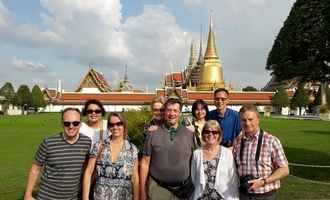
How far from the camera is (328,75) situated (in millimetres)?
12320

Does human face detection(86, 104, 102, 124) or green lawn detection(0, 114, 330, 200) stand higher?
human face detection(86, 104, 102, 124)

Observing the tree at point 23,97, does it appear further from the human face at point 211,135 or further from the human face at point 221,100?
the human face at point 211,135

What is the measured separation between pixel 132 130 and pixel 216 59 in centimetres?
7550

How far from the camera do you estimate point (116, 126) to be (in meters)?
4.84

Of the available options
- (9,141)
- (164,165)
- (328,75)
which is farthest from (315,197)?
(9,141)

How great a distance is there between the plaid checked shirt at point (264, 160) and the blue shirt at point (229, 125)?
124 cm

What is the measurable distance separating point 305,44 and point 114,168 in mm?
8542

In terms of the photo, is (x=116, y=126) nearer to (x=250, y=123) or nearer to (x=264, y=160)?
(x=250, y=123)

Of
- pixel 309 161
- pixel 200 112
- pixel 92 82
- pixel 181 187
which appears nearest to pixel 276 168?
pixel 181 187

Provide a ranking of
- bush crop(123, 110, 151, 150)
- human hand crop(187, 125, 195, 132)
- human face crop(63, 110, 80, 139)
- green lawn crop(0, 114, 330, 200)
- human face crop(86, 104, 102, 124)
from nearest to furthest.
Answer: human face crop(63, 110, 80, 139), human hand crop(187, 125, 195, 132), human face crop(86, 104, 102, 124), green lawn crop(0, 114, 330, 200), bush crop(123, 110, 151, 150)

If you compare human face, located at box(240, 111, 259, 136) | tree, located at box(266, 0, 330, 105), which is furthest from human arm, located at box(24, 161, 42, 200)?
tree, located at box(266, 0, 330, 105)

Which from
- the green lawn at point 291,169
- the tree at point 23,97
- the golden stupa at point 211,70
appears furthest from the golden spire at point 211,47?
the green lawn at point 291,169

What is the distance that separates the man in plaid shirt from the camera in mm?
4555

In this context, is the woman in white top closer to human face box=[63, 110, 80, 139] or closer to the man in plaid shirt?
human face box=[63, 110, 80, 139]
